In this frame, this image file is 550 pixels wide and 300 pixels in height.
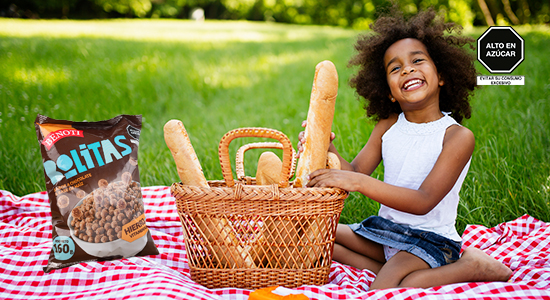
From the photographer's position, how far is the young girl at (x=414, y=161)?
172cm

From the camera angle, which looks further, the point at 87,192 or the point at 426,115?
the point at 426,115

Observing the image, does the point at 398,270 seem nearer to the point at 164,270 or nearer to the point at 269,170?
the point at 269,170

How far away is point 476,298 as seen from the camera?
1.52 meters

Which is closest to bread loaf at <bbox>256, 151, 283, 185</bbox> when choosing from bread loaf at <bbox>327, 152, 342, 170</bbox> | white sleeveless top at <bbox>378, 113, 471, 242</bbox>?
bread loaf at <bbox>327, 152, 342, 170</bbox>

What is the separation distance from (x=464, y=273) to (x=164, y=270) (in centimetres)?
131

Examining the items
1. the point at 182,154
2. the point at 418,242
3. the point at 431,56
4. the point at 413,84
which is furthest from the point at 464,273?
the point at 182,154

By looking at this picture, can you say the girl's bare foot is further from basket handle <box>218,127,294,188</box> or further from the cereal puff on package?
the cereal puff on package

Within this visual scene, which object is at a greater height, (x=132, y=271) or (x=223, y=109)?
(x=223, y=109)

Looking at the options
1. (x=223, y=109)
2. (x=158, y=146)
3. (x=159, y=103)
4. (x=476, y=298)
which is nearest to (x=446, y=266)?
(x=476, y=298)

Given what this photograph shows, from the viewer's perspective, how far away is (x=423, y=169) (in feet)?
6.21

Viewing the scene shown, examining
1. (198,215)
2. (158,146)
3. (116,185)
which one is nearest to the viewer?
(198,215)

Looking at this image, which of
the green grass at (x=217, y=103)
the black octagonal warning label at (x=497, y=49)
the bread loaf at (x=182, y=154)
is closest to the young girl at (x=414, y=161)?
the green grass at (x=217, y=103)

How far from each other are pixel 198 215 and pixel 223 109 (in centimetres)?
402

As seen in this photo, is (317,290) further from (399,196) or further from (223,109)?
(223,109)
